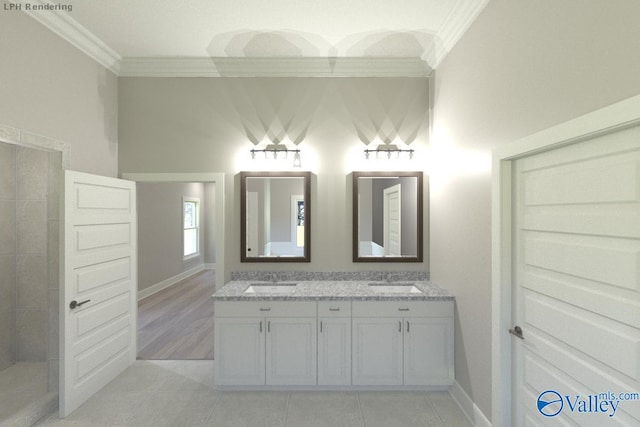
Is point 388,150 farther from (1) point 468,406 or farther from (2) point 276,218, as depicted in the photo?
(1) point 468,406

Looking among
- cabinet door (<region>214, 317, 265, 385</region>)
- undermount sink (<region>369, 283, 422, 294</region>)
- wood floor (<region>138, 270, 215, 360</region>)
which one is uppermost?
undermount sink (<region>369, 283, 422, 294</region>)

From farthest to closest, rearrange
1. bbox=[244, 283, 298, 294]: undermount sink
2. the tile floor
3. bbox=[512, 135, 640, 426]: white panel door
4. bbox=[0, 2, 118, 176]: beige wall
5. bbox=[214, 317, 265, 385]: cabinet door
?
1. bbox=[244, 283, 298, 294]: undermount sink
2. bbox=[214, 317, 265, 385]: cabinet door
3. the tile floor
4. bbox=[0, 2, 118, 176]: beige wall
5. bbox=[512, 135, 640, 426]: white panel door

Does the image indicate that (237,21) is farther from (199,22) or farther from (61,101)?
(61,101)

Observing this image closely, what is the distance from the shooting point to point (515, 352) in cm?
190

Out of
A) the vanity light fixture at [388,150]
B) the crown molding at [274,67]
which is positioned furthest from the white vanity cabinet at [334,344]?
the crown molding at [274,67]

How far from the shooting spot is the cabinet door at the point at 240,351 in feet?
8.64

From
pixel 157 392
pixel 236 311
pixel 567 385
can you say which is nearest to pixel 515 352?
pixel 567 385

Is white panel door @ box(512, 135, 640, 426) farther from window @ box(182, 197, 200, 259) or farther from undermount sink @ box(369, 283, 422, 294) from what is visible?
window @ box(182, 197, 200, 259)

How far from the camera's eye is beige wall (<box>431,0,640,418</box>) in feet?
4.08

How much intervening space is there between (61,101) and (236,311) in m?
2.19

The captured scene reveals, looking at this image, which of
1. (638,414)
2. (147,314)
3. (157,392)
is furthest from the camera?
(147,314)

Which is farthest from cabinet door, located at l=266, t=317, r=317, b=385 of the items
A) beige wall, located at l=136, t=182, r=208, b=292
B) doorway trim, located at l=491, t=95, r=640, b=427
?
beige wall, located at l=136, t=182, r=208, b=292

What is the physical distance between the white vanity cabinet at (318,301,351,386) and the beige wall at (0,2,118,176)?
2467 millimetres

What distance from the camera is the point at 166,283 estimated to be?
244 inches
